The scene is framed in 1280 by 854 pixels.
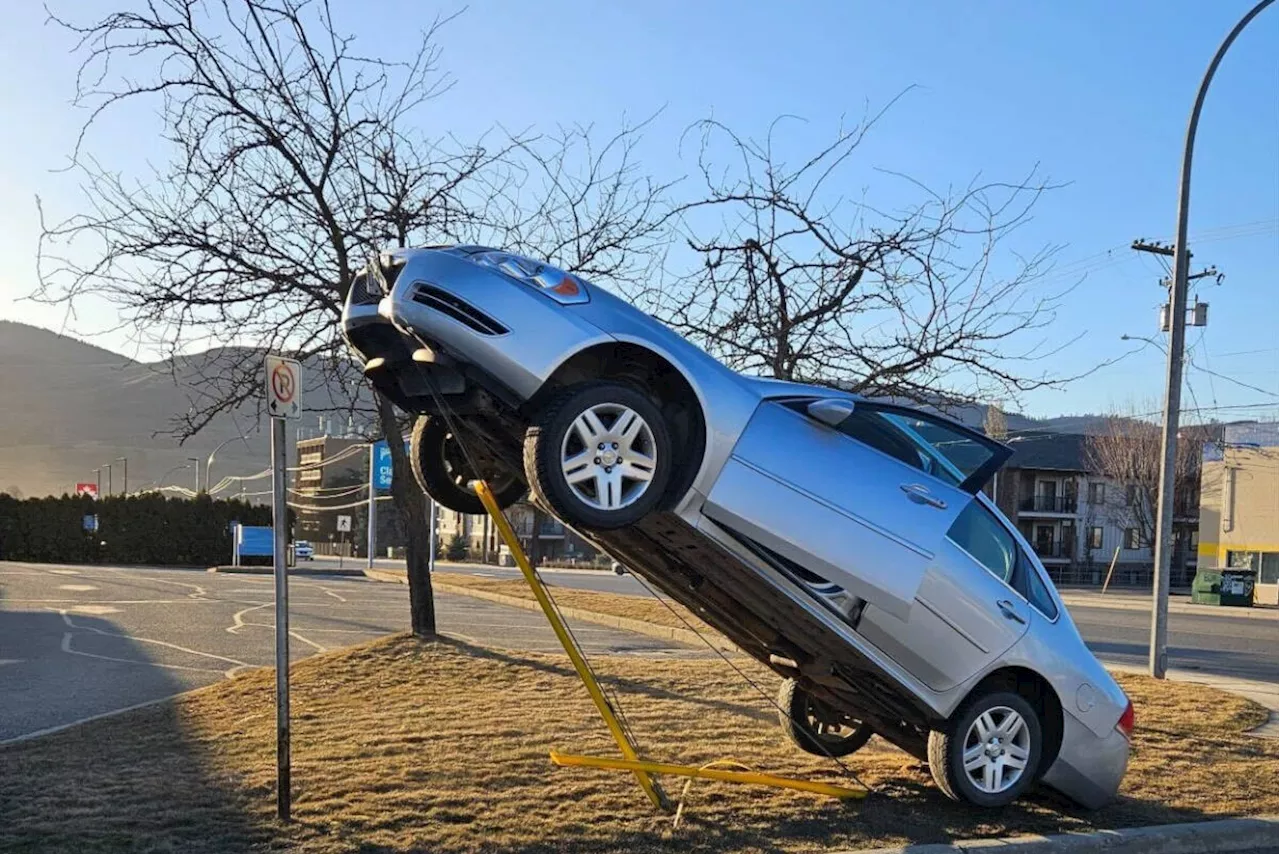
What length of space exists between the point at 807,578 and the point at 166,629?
13278mm

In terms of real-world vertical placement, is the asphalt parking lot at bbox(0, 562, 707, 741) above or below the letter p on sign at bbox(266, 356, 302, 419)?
below

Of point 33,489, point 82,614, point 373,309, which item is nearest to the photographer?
point 373,309

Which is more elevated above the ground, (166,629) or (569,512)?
(569,512)

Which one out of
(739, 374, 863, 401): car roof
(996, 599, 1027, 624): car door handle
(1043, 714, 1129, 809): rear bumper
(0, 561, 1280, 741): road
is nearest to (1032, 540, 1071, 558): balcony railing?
(0, 561, 1280, 741): road

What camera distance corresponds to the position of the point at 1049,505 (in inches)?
2621

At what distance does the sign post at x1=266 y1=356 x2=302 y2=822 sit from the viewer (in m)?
5.55

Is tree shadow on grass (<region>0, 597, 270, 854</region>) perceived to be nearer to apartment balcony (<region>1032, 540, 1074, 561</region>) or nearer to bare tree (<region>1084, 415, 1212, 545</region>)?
bare tree (<region>1084, 415, 1212, 545</region>)

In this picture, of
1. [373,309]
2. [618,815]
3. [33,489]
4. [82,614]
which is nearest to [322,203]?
[373,309]

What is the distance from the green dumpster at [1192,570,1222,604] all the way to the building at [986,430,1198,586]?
75.6 ft

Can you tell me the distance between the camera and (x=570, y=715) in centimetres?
855

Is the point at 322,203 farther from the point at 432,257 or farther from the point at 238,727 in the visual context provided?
the point at 432,257

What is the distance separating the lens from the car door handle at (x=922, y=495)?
5.52 meters

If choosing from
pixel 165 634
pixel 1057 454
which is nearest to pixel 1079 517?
pixel 1057 454

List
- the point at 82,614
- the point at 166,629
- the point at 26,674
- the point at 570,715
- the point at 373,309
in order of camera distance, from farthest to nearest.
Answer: the point at 82,614, the point at 166,629, the point at 26,674, the point at 570,715, the point at 373,309
